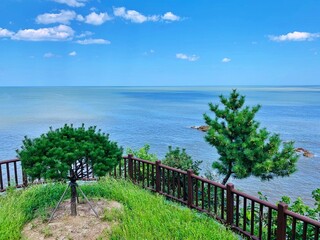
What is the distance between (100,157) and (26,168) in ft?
3.88

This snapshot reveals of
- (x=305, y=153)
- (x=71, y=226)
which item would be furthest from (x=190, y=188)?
(x=305, y=153)

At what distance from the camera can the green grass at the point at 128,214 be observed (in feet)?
15.1

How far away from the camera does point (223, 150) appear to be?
26.3 ft

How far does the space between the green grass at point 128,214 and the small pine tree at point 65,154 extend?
0.75 meters

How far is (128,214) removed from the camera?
5.23m

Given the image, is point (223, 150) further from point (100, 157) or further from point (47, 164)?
point (47, 164)

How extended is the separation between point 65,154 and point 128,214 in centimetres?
143

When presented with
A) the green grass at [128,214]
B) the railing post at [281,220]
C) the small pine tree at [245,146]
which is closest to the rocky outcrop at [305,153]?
the small pine tree at [245,146]

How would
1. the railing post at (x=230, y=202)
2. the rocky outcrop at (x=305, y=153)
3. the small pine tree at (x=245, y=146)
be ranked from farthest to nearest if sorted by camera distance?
the rocky outcrop at (x=305, y=153), the small pine tree at (x=245, y=146), the railing post at (x=230, y=202)

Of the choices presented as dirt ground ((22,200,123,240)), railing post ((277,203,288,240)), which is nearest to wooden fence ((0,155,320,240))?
railing post ((277,203,288,240))

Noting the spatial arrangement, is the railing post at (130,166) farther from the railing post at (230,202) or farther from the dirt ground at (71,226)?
the railing post at (230,202)

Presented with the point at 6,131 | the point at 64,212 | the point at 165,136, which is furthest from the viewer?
the point at 6,131

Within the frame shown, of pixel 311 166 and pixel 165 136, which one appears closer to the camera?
pixel 311 166

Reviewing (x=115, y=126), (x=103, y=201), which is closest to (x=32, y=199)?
(x=103, y=201)
